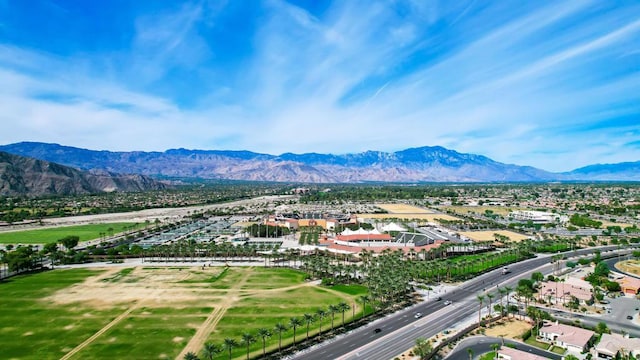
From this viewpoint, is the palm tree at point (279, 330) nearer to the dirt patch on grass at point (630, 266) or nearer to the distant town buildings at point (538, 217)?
the dirt patch on grass at point (630, 266)

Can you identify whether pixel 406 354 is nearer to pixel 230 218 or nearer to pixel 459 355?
pixel 459 355

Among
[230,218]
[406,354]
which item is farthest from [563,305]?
[230,218]

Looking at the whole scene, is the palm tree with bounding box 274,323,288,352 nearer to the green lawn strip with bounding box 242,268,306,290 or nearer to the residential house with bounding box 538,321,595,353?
the green lawn strip with bounding box 242,268,306,290

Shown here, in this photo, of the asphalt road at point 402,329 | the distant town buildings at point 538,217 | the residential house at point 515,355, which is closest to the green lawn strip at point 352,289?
the asphalt road at point 402,329

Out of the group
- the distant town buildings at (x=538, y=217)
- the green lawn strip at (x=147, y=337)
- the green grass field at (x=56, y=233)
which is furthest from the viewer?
the distant town buildings at (x=538, y=217)

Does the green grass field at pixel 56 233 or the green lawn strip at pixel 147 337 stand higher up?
the green grass field at pixel 56 233

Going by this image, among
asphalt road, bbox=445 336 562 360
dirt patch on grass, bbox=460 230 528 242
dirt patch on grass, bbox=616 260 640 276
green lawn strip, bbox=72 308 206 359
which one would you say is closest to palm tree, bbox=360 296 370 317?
asphalt road, bbox=445 336 562 360
